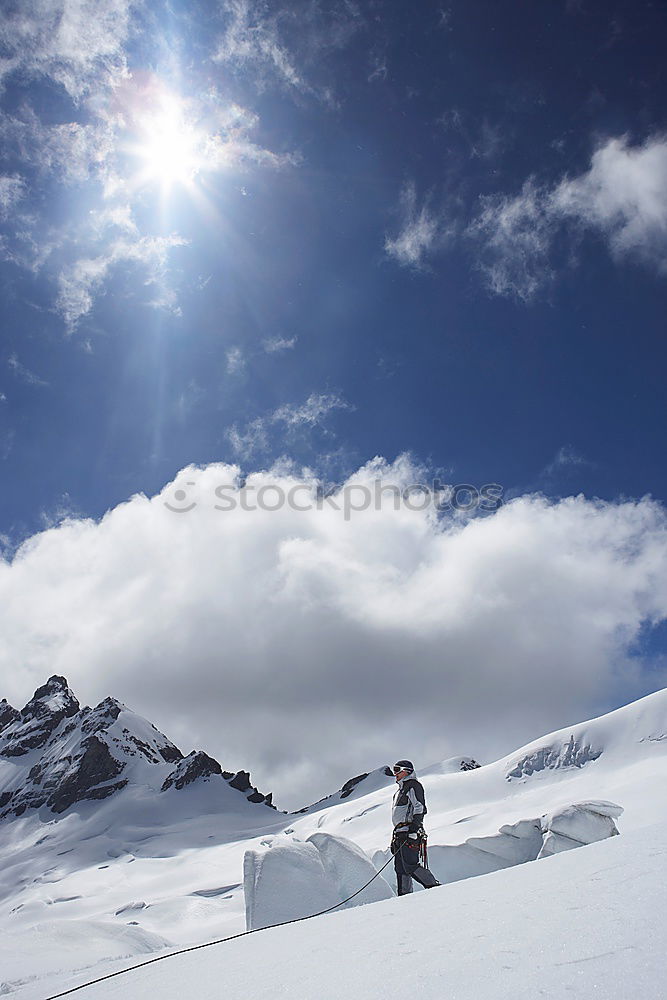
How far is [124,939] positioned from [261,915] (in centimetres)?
256

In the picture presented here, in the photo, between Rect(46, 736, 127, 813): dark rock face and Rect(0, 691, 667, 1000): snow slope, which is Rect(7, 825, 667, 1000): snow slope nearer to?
Rect(0, 691, 667, 1000): snow slope

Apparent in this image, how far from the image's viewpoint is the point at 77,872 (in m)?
88.4

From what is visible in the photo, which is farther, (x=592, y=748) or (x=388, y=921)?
(x=592, y=748)

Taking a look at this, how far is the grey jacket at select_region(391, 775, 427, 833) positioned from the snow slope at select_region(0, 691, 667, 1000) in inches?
107

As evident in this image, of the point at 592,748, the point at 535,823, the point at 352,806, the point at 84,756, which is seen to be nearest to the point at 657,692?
the point at 592,748

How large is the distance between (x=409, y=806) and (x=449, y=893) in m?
4.66

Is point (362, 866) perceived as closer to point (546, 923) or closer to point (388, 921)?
point (388, 921)

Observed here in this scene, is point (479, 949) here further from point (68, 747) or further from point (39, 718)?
point (39, 718)

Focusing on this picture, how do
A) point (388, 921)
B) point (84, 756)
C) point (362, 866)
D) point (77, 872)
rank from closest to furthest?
point (388, 921)
point (362, 866)
point (77, 872)
point (84, 756)

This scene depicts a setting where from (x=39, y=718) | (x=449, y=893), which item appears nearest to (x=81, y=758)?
(x=39, y=718)

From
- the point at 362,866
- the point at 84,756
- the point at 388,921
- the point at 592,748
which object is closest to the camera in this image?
the point at 388,921

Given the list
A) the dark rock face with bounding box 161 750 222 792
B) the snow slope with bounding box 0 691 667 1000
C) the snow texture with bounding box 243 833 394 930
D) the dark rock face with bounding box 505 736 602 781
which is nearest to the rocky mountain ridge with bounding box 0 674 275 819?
the dark rock face with bounding box 161 750 222 792

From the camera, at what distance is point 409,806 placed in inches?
381

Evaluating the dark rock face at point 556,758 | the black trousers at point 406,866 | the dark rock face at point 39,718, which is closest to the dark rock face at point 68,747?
the dark rock face at point 39,718
